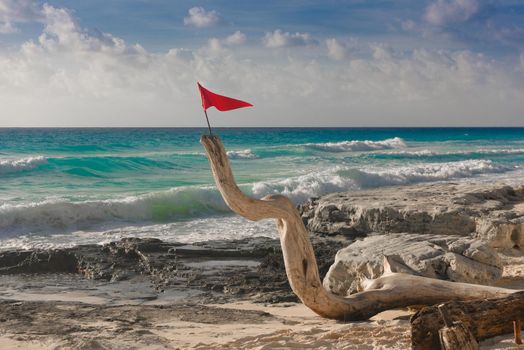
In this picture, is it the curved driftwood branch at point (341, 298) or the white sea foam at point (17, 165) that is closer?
the curved driftwood branch at point (341, 298)

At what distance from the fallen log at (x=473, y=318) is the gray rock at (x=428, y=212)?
435 centimetres

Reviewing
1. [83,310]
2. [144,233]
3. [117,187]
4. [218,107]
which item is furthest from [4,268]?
[117,187]

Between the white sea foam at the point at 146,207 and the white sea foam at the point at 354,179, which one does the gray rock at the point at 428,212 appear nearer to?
the white sea foam at the point at 146,207

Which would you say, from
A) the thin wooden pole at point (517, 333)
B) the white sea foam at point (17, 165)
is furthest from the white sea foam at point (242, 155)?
the thin wooden pole at point (517, 333)

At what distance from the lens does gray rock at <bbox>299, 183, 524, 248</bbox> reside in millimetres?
9258

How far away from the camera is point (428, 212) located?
10352mm

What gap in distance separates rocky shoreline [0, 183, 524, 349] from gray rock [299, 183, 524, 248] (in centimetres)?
2

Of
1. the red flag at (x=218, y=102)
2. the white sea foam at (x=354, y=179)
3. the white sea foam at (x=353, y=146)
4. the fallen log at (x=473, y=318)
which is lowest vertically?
the white sea foam at (x=354, y=179)

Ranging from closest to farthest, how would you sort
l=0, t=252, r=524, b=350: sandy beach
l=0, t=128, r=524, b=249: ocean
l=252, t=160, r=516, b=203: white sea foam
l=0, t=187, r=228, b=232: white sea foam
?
l=0, t=252, r=524, b=350: sandy beach, l=0, t=128, r=524, b=249: ocean, l=0, t=187, r=228, b=232: white sea foam, l=252, t=160, r=516, b=203: white sea foam

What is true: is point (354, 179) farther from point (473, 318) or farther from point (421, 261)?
point (473, 318)

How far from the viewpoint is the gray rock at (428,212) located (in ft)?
30.4

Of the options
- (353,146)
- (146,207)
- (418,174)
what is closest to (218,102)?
(146,207)

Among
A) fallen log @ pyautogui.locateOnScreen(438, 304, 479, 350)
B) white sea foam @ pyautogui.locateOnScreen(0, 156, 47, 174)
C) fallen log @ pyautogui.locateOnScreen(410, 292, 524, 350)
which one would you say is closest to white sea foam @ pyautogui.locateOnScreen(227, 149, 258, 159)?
white sea foam @ pyautogui.locateOnScreen(0, 156, 47, 174)

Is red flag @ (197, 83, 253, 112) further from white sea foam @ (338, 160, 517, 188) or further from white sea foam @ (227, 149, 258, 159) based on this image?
white sea foam @ (227, 149, 258, 159)
